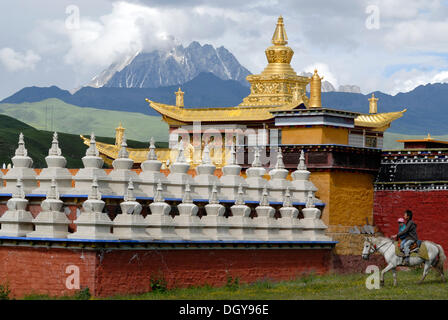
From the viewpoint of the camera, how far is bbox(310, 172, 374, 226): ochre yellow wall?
130 feet

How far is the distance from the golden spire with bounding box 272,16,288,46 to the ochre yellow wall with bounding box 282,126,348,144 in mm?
8504

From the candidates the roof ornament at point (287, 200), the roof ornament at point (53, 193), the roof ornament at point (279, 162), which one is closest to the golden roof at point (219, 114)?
the roof ornament at point (279, 162)

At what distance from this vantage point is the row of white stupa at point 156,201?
102 ft

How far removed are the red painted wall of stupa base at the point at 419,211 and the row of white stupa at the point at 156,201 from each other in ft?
13.4

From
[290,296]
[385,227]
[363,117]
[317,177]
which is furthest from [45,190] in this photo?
[363,117]

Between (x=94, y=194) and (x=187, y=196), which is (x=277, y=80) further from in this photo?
(x=94, y=194)

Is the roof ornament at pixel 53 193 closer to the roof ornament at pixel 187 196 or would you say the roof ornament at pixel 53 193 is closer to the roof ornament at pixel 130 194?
the roof ornament at pixel 130 194

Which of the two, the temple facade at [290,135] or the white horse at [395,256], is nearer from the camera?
the white horse at [395,256]

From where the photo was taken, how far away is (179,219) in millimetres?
32969

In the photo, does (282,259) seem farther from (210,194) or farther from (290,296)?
(290,296)

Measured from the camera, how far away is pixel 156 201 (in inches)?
1270

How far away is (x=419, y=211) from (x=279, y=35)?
40.9 feet

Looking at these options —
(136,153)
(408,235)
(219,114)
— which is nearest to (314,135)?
(219,114)

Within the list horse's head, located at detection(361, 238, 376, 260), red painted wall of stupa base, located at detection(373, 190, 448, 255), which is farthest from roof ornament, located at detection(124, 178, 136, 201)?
red painted wall of stupa base, located at detection(373, 190, 448, 255)
